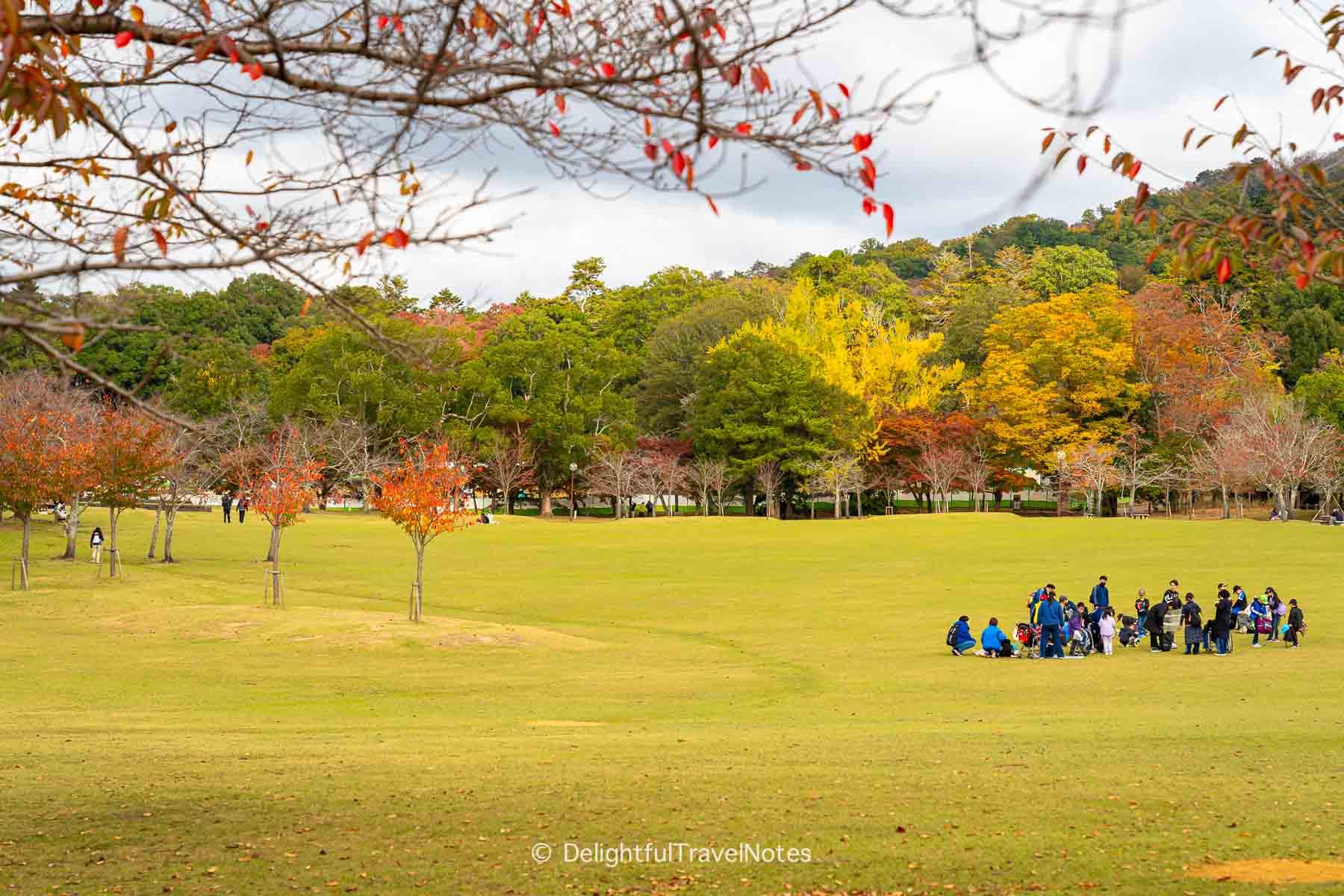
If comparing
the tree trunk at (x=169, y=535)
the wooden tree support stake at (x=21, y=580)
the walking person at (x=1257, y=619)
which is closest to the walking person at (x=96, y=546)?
the tree trunk at (x=169, y=535)

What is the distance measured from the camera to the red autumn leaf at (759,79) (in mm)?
5859

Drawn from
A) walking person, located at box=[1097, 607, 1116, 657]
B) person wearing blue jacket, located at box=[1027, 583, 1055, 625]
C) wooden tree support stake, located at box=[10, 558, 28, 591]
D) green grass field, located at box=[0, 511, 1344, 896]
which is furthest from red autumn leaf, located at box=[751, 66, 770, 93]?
wooden tree support stake, located at box=[10, 558, 28, 591]

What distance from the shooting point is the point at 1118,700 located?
57.9 feet

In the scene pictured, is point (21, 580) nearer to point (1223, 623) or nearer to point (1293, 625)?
point (1223, 623)

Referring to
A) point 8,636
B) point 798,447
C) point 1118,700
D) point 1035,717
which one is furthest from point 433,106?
point 798,447

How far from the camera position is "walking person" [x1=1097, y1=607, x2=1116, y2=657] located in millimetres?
24500

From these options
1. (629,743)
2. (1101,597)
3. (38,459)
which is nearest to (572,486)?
(38,459)

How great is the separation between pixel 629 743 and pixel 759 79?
30.6 feet

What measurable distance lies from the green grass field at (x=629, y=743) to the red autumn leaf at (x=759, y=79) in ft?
15.2

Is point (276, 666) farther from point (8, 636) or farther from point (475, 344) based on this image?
point (475, 344)

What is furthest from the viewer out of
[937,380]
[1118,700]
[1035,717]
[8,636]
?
[937,380]

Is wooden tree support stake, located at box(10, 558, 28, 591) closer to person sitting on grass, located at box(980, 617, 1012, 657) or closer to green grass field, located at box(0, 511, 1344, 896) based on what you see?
green grass field, located at box(0, 511, 1344, 896)

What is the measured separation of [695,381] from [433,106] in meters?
70.5

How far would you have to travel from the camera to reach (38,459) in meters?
35.3
